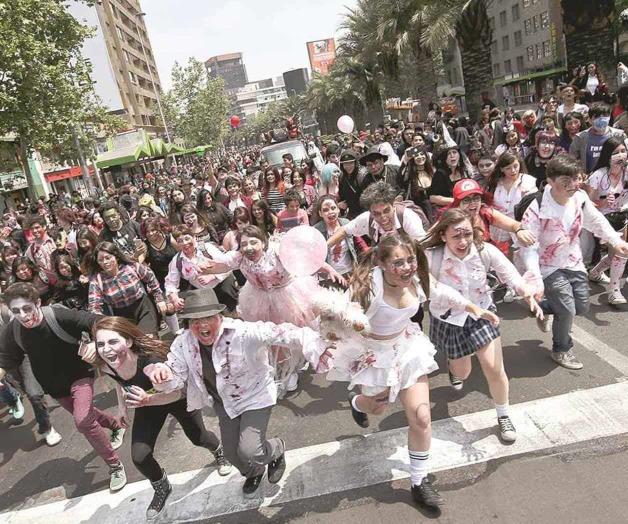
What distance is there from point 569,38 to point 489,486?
58.4 ft

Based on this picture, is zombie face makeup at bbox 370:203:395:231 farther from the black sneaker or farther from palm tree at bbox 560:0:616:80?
palm tree at bbox 560:0:616:80

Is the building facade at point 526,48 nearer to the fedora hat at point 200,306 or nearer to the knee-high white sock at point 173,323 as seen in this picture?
the knee-high white sock at point 173,323

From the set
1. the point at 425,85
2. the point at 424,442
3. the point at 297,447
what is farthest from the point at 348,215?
the point at 425,85

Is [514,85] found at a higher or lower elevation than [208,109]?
lower

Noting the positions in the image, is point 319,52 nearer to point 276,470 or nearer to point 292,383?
point 292,383

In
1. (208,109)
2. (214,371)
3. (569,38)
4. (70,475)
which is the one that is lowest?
(70,475)

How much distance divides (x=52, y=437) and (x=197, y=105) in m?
41.5

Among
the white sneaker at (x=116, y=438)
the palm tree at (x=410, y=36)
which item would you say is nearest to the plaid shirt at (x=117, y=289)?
the white sneaker at (x=116, y=438)

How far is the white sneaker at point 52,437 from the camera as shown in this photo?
4.78 m

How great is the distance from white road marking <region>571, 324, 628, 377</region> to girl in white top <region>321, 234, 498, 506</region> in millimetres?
1725

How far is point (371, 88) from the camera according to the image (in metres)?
37.6

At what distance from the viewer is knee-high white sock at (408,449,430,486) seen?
2.96 m

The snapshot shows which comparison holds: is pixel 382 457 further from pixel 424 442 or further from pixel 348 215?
pixel 348 215

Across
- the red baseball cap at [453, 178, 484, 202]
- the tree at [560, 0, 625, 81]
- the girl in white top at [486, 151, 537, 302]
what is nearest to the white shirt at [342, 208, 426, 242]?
the red baseball cap at [453, 178, 484, 202]
